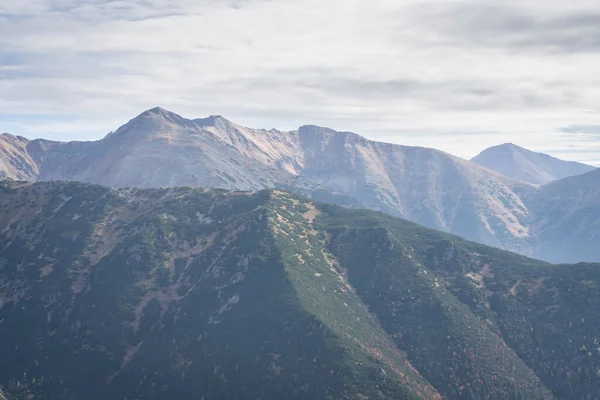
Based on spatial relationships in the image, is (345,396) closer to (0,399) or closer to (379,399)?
(379,399)

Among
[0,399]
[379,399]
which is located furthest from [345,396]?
[0,399]
